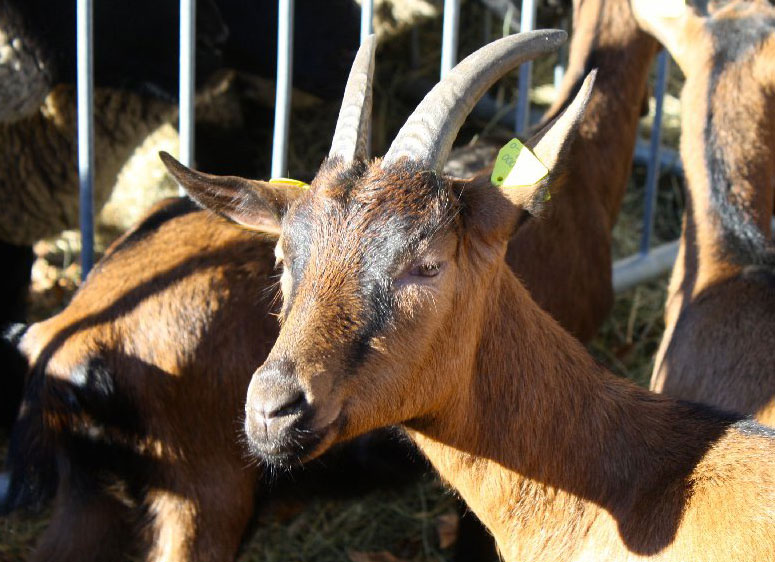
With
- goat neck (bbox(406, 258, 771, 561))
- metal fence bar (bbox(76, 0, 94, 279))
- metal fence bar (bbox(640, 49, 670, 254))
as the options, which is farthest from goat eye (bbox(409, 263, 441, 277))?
metal fence bar (bbox(640, 49, 670, 254))

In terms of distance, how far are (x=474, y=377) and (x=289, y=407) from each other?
28.3 inches

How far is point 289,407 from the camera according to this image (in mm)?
2430

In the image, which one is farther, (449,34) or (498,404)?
(449,34)

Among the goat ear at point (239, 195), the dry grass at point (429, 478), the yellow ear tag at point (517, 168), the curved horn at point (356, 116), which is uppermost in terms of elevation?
the curved horn at point (356, 116)

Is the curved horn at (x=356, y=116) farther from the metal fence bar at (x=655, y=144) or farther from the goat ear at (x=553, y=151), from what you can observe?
the metal fence bar at (x=655, y=144)

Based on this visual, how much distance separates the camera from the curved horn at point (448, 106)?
9.30ft

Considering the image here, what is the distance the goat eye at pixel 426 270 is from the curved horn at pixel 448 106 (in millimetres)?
296

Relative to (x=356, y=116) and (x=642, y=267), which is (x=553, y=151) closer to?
(x=356, y=116)

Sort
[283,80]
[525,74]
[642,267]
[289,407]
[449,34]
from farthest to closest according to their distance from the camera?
1. [642,267]
2. [525,74]
3. [449,34]
4. [283,80]
5. [289,407]

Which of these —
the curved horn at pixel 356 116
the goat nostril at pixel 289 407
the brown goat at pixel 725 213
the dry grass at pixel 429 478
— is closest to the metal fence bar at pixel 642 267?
the dry grass at pixel 429 478

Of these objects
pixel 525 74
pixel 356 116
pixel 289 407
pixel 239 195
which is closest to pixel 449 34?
pixel 525 74

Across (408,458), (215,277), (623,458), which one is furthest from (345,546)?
(623,458)

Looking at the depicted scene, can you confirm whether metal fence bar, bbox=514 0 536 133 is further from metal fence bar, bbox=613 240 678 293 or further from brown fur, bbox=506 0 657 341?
metal fence bar, bbox=613 240 678 293

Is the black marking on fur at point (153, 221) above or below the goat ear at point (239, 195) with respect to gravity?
below
